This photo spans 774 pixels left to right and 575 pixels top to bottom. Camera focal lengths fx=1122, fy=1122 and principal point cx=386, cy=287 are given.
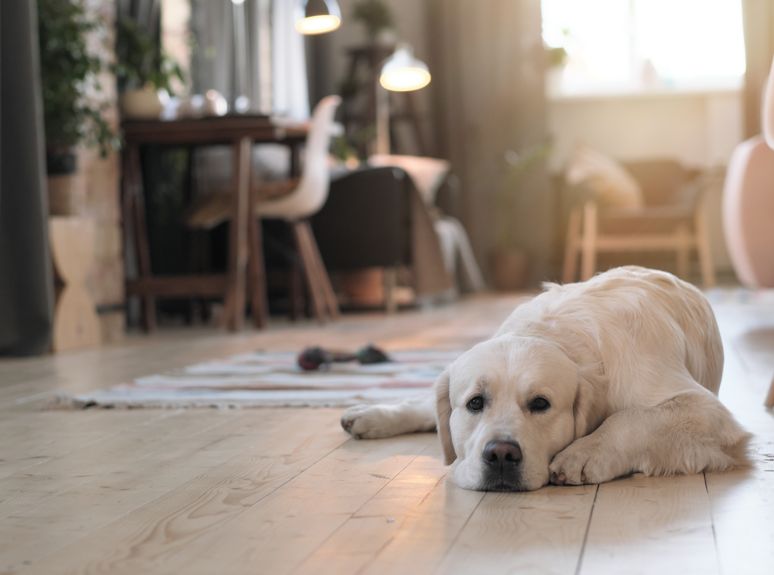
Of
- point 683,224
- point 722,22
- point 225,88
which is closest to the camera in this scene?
point 225,88

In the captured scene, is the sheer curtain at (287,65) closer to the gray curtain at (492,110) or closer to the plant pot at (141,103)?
the gray curtain at (492,110)

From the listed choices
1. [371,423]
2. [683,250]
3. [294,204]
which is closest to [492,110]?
[683,250]

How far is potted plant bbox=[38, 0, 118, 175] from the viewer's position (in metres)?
4.76

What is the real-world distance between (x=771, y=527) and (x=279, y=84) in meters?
7.04

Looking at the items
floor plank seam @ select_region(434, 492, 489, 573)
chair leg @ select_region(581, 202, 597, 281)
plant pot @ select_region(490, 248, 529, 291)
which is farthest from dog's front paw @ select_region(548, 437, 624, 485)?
plant pot @ select_region(490, 248, 529, 291)

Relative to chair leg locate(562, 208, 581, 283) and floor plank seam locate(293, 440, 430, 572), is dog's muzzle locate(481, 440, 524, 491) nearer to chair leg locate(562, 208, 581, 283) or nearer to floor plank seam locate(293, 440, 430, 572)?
floor plank seam locate(293, 440, 430, 572)

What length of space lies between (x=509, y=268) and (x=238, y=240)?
3971 millimetres

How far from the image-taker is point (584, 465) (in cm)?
175

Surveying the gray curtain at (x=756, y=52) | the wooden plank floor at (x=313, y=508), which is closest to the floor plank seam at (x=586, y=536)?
the wooden plank floor at (x=313, y=508)

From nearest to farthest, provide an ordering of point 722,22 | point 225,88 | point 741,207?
point 741,207 → point 225,88 → point 722,22

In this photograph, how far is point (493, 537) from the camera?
4.77ft

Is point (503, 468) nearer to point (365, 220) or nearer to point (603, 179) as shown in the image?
point (365, 220)

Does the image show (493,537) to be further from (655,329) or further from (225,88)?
(225,88)

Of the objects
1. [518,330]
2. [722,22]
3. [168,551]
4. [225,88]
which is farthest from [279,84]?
[168,551]
